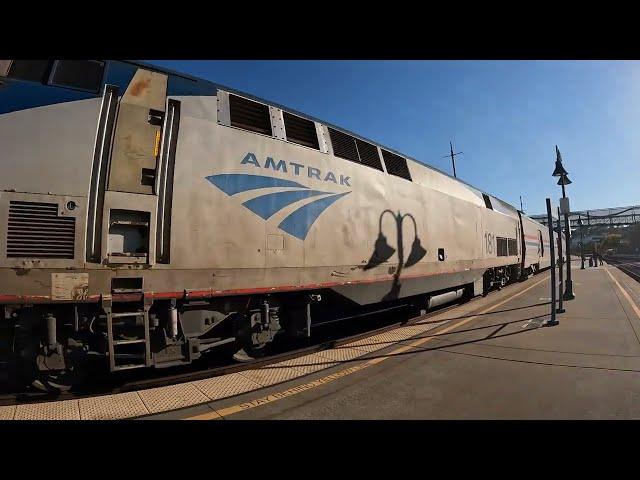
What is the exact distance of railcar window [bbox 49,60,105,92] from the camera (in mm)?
3713

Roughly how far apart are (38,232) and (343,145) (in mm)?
4778

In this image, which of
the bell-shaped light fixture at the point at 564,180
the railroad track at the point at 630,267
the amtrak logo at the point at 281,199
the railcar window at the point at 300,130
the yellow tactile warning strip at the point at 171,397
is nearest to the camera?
the yellow tactile warning strip at the point at 171,397

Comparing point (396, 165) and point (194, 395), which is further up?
point (396, 165)

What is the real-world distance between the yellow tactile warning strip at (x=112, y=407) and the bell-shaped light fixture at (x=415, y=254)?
547cm

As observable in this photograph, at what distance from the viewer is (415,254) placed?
7.66 meters

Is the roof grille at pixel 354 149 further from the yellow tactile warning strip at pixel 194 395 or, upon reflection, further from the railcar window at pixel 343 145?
the yellow tactile warning strip at pixel 194 395

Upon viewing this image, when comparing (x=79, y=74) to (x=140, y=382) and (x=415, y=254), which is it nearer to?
(x=140, y=382)

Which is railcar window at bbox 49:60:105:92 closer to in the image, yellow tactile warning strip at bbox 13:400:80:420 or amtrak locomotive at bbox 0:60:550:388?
amtrak locomotive at bbox 0:60:550:388

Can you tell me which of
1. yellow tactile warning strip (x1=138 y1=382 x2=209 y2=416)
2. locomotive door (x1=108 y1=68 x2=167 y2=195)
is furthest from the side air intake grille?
yellow tactile warning strip (x1=138 y1=382 x2=209 y2=416)

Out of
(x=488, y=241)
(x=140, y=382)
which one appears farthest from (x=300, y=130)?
(x=488, y=241)

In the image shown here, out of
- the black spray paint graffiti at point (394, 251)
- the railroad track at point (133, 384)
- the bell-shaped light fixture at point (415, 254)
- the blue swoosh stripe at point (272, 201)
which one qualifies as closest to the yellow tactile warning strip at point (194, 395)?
the railroad track at point (133, 384)

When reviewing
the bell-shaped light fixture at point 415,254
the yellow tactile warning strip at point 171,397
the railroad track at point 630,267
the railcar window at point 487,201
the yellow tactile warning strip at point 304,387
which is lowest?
the railroad track at point 630,267

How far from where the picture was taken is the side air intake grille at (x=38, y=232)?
3.38 metres
